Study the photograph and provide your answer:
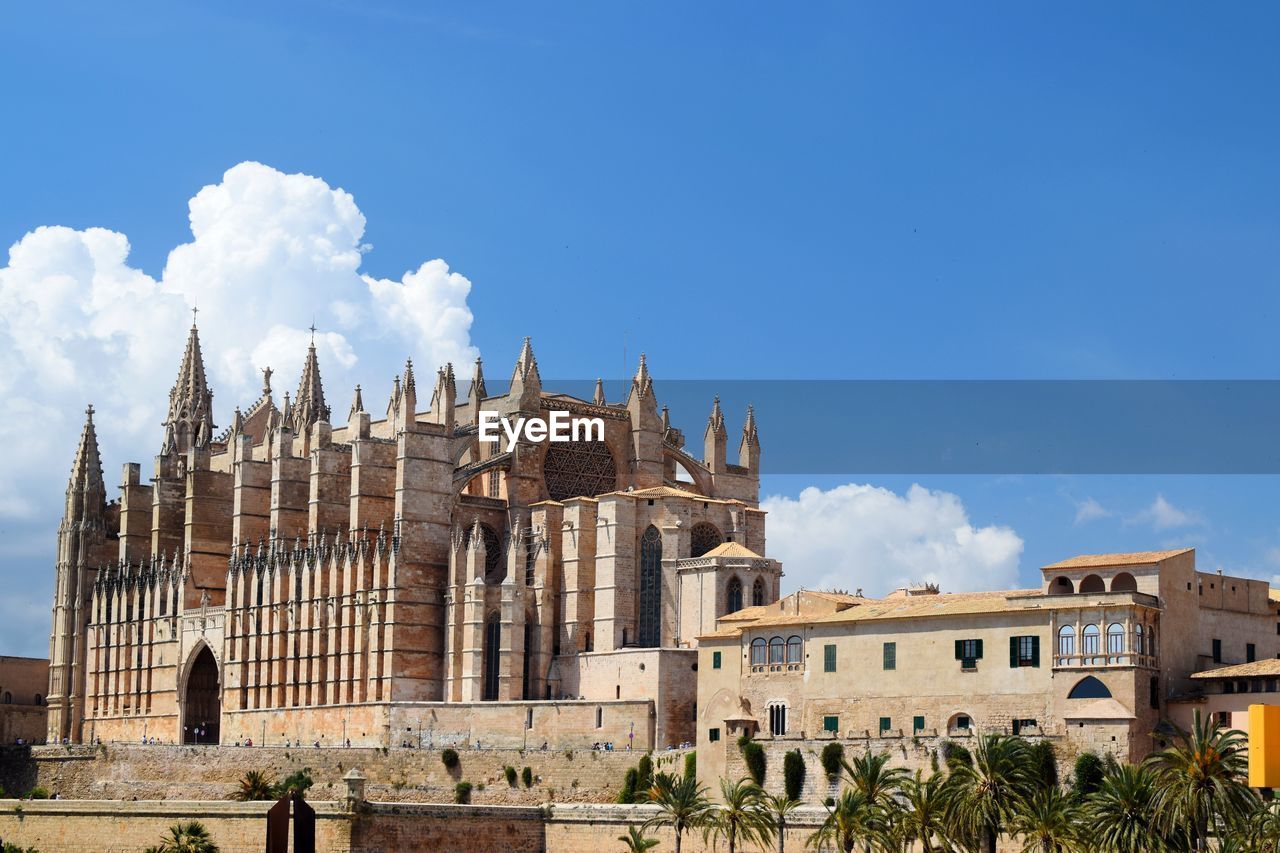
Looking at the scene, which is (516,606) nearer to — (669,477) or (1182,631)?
(669,477)

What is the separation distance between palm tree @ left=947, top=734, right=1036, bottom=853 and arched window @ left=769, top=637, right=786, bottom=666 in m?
11.9

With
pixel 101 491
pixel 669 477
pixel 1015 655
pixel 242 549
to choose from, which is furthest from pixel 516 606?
pixel 101 491

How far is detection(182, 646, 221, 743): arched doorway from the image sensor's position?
84750mm

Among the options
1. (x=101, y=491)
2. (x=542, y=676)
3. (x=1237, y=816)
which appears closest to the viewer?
(x=1237, y=816)

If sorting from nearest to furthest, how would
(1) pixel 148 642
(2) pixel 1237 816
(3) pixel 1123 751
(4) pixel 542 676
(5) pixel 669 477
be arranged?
(2) pixel 1237 816 < (3) pixel 1123 751 < (4) pixel 542 676 < (5) pixel 669 477 < (1) pixel 148 642

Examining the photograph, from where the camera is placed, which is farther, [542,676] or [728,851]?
[542,676]

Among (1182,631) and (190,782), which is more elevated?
(1182,631)

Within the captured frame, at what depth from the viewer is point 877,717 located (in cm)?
5578

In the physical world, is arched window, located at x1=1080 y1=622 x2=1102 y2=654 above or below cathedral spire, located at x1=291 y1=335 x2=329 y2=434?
below

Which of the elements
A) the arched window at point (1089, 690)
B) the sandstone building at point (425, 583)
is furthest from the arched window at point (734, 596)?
the arched window at point (1089, 690)

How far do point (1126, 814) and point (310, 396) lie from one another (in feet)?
215

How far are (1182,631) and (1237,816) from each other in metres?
12.9

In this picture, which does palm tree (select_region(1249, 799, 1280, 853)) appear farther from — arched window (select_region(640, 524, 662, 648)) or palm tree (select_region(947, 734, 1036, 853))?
arched window (select_region(640, 524, 662, 648))

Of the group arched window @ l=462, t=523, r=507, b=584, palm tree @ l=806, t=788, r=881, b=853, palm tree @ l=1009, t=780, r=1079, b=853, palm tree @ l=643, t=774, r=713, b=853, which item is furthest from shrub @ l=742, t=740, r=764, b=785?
arched window @ l=462, t=523, r=507, b=584
